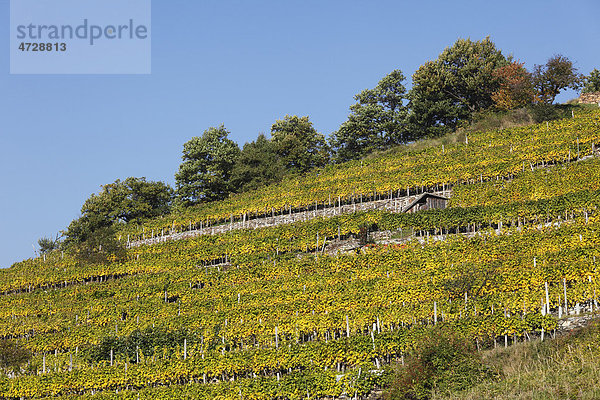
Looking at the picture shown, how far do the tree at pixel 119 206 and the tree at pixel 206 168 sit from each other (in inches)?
117

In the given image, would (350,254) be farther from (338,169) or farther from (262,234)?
(338,169)

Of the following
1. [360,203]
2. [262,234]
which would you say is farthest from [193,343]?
[360,203]

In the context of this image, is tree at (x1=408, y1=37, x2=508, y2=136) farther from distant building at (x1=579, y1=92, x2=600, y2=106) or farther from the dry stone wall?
the dry stone wall

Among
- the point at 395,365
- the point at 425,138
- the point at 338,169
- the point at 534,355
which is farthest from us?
the point at 425,138

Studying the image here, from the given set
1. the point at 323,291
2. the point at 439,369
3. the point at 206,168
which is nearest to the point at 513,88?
the point at 206,168

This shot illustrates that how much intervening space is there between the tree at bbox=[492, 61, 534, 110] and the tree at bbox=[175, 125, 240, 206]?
28.0 metres

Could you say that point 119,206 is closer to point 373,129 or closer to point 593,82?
point 373,129

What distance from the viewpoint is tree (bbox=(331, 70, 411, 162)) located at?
2758 inches

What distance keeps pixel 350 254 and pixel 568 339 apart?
1709cm

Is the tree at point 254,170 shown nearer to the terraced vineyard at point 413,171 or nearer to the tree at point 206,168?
the tree at point 206,168

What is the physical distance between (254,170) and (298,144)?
9.88 metres

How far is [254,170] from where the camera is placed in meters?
67.1

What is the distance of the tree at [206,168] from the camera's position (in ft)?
220

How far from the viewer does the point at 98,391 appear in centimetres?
2881
